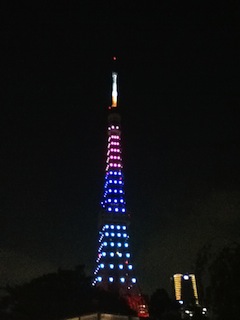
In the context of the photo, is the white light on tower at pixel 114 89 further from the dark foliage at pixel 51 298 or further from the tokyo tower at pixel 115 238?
the dark foliage at pixel 51 298

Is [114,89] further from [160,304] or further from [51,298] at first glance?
[51,298]

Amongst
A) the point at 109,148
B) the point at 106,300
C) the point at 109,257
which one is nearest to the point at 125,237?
the point at 109,257

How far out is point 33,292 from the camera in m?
38.4

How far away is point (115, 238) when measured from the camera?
88.2 m

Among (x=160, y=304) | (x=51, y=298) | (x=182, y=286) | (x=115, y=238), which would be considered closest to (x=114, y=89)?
(x=115, y=238)

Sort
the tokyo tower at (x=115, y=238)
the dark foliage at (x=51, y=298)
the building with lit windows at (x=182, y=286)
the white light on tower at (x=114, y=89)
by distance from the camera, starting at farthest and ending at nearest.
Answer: the white light on tower at (x=114, y=89), the tokyo tower at (x=115, y=238), the building with lit windows at (x=182, y=286), the dark foliage at (x=51, y=298)

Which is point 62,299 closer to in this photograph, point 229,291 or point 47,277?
point 47,277

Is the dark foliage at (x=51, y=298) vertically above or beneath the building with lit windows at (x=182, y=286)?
beneath

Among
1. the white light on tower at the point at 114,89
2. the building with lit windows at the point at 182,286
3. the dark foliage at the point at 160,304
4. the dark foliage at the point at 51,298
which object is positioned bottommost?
the dark foliage at the point at 51,298

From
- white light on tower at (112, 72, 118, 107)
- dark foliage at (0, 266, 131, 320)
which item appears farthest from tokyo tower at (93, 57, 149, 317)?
dark foliage at (0, 266, 131, 320)

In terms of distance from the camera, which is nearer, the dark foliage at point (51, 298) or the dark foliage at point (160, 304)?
the dark foliage at point (51, 298)

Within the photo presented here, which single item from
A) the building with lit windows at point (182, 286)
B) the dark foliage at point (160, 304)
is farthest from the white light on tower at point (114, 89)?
the dark foliage at point (160, 304)

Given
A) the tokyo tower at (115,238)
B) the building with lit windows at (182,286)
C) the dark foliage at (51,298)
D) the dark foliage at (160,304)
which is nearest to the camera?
the dark foliage at (51,298)

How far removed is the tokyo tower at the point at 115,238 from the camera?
80938 mm
